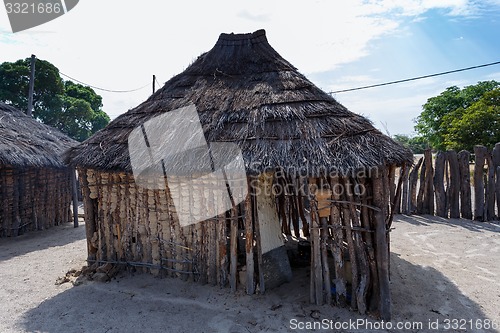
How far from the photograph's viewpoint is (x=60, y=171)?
10.4 metres

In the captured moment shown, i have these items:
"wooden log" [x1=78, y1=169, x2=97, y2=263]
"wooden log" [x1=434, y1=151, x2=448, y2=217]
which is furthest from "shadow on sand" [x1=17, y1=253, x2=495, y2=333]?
"wooden log" [x1=434, y1=151, x2=448, y2=217]

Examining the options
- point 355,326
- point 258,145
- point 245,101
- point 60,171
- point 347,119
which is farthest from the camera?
point 60,171

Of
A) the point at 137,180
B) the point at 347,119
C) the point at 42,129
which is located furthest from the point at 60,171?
the point at 347,119

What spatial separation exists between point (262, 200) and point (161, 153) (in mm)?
1744

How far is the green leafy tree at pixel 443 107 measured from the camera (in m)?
19.3

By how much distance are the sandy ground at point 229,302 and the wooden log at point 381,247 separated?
227mm

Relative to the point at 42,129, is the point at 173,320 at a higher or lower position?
lower

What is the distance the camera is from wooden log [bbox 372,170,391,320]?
444 centimetres

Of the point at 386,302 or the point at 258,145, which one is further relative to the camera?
the point at 258,145

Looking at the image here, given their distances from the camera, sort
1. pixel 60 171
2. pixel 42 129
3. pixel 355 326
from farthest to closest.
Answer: pixel 42 129
pixel 60 171
pixel 355 326

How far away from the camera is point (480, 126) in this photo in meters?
14.4

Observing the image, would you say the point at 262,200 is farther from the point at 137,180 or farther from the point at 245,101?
the point at 137,180

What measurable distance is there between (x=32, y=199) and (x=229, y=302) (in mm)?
7318

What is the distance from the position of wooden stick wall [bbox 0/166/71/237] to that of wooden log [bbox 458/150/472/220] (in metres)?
11.2
